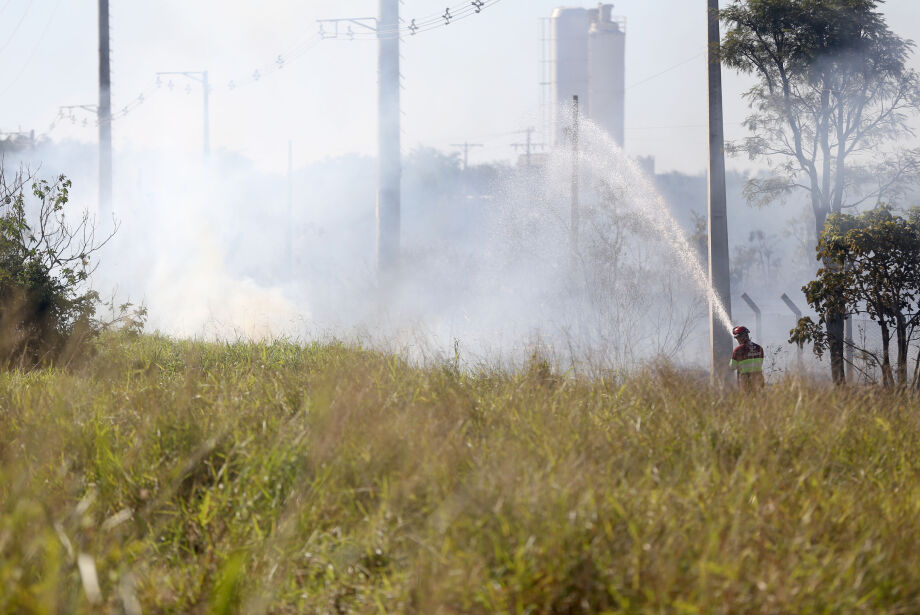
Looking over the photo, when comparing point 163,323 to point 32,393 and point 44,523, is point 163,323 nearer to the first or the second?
point 32,393

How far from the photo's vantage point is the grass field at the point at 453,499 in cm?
313

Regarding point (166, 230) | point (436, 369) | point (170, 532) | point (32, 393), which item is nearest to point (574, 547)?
point (170, 532)

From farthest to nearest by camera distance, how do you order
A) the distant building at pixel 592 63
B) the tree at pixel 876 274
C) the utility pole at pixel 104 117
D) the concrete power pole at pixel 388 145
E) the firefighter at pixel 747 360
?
the distant building at pixel 592 63 < the concrete power pole at pixel 388 145 < the utility pole at pixel 104 117 < the tree at pixel 876 274 < the firefighter at pixel 747 360

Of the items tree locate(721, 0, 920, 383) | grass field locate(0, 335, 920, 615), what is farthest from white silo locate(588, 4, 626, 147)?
grass field locate(0, 335, 920, 615)

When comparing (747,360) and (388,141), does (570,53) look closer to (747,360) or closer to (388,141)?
(388,141)

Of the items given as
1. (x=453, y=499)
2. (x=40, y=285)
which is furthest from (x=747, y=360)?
(x=40, y=285)

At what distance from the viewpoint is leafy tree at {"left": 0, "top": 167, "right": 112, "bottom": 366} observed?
36.4ft

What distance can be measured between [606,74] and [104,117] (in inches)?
3047

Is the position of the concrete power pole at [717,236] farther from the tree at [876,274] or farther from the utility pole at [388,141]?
the utility pole at [388,141]

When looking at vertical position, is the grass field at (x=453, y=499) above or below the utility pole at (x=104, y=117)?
below

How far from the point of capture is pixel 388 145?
86.0 ft

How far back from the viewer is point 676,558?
3.14 meters

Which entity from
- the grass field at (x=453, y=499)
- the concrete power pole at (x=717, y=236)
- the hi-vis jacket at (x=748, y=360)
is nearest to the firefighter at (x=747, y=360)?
the hi-vis jacket at (x=748, y=360)

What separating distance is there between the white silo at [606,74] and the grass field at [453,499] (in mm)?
87882
